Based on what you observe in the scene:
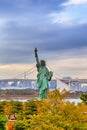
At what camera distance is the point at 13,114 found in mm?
35406

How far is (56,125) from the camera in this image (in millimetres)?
21125

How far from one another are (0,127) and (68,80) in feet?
185

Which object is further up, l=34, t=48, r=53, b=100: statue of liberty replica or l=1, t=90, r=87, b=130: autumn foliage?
l=34, t=48, r=53, b=100: statue of liberty replica

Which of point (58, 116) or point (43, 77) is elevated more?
point (43, 77)

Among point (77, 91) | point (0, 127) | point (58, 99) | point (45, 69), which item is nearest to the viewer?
point (58, 99)

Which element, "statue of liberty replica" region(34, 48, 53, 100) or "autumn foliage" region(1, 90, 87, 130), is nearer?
"autumn foliage" region(1, 90, 87, 130)

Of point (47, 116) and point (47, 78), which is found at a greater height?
point (47, 78)

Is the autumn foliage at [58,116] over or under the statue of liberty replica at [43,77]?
under

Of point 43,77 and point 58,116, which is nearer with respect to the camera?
point 58,116

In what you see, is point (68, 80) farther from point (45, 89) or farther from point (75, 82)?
point (45, 89)

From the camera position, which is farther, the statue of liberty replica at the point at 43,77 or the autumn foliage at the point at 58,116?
the statue of liberty replica at the point at 43,77

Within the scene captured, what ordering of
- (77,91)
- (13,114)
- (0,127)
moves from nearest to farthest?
1. (0,127)
2. (13,114)
3. (77,91)

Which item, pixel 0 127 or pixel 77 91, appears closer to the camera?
pixel 0 127

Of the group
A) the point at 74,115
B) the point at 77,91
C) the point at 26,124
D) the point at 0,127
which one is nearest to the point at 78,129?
the point at 74,115
